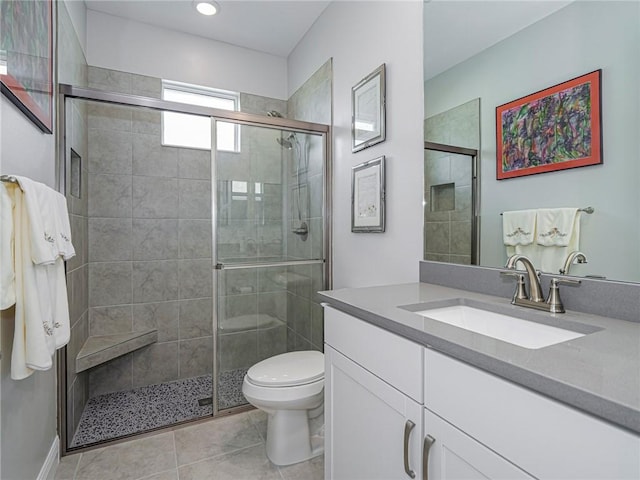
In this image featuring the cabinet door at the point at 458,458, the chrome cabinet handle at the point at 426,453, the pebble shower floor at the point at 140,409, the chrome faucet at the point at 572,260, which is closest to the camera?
the cabinet door at the point at 458,458

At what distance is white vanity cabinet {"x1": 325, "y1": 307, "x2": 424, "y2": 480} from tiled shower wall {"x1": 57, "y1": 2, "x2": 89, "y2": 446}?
151 cm

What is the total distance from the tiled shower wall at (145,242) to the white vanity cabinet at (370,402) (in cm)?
185

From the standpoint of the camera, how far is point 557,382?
0.54 metres

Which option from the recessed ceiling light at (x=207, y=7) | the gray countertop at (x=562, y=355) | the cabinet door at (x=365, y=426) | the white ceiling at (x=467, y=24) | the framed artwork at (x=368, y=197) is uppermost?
the recessed ceiling light at (x=207, y=7)

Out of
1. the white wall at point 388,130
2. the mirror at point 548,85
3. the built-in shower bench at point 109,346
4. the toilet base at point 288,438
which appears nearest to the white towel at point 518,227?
the mirror at point 548,85

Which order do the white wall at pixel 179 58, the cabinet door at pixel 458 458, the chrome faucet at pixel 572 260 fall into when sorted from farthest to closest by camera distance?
1. the white wall at pixel 179 58
2. the chrome faucet at pixel 572 260
3. the cabinet door at pixel 458 458

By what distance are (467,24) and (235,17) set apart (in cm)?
181

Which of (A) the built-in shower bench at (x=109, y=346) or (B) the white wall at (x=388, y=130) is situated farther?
(A) the built-in shower bench at (x=109, y=346)

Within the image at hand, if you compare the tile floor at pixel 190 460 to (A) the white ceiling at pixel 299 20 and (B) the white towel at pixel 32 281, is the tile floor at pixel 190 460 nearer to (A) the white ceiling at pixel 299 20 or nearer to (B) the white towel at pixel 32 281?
(B) the white towel at pixel 32 281

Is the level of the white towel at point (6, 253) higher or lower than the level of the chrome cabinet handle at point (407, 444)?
higher

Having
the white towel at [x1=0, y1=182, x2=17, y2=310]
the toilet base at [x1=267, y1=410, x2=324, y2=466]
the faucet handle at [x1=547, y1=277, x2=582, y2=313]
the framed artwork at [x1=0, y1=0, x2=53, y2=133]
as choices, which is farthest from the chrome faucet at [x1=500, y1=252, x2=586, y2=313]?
the framed artwork at [x1=0, y1=0, x2=53, y2=133]

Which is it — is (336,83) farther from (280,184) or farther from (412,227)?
(412,227)

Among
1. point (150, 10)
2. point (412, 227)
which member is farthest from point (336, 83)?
point (150, 10)

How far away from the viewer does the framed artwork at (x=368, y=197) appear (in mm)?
1815
